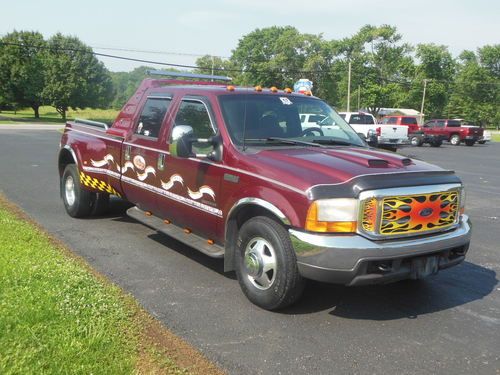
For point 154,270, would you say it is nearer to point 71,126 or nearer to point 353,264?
point 353,264

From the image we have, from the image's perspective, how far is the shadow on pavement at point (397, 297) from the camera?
425 cm

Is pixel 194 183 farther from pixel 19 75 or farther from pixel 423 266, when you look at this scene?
pixel 19 75

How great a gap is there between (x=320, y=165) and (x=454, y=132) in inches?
1361

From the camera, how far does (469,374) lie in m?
3.27

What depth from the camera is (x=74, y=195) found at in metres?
7.23

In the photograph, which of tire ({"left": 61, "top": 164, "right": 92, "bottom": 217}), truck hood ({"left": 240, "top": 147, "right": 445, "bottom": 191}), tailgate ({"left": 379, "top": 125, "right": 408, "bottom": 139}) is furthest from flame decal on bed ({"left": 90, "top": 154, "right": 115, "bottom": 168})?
tailgate ({"left": 379, "top": 125, "right": 408, "bottom": 139})

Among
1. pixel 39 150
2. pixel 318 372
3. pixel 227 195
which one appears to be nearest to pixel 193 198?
pixel 227 195

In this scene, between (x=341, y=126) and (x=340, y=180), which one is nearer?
(x=340, y=180)

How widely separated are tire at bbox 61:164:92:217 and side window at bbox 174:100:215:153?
2457mm

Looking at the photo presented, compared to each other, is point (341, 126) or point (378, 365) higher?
point (341, 126)

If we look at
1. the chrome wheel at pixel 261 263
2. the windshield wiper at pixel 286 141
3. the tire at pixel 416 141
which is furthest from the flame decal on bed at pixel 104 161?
the tire at pixel 416 141

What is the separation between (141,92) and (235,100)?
5.93 ft

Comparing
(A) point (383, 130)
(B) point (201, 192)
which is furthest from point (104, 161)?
(A) point (383, 130)

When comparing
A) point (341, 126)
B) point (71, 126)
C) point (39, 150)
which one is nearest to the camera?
point (341, 126)
